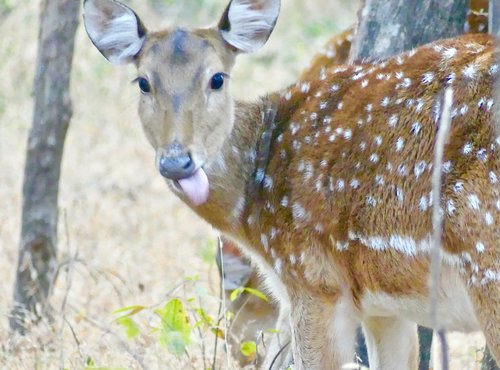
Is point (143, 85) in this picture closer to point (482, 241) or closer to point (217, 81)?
point (217, 81)

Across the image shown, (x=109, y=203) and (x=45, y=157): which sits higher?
(x=109, y=203)

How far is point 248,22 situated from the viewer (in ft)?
22.8

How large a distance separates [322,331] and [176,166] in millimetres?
1035

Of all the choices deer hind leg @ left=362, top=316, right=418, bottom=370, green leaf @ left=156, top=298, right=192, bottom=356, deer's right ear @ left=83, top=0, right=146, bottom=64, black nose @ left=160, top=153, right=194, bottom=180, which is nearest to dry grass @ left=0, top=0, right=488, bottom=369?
green leaf @ left=156, top=298, right=192, bottom=356

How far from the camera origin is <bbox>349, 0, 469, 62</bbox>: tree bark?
7457 mm

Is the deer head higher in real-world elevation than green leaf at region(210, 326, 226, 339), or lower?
higher

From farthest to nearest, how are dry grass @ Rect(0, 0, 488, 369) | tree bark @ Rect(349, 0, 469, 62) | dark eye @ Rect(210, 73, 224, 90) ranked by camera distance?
1. dry grass @ Rect(0, 0, 488, 369)
2. tree bark @ Rect(349, 0, 469, 62)
3. dark eye @ Rect(210, 73, 224, 90)

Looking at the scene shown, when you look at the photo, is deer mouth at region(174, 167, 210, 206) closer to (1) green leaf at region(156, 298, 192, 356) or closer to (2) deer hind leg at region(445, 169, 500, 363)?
(1) green leaf at region(156, 298, 192, 356)

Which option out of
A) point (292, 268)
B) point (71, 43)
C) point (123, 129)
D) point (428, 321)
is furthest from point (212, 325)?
point (123, 129)

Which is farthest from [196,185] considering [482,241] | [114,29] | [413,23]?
[413,23]

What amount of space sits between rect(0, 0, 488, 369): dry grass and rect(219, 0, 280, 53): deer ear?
75cm

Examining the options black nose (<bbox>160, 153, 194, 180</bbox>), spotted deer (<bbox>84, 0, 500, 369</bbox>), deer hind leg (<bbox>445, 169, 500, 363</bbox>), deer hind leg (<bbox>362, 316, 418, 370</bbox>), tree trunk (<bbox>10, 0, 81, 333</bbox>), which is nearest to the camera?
deer hind leg (<bbox>445, 169, 500, 363</bbox>)

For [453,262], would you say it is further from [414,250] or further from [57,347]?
[57,347]

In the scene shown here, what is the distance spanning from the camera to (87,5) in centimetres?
701
